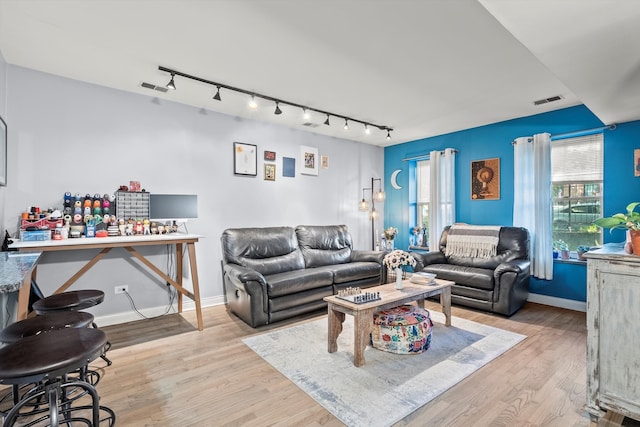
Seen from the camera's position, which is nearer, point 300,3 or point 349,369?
point 300,3

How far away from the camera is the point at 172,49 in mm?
2588

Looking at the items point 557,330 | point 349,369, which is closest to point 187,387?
point 349,369

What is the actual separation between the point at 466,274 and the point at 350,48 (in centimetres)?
292

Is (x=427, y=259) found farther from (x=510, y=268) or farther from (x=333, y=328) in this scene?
(x=333, y=328)

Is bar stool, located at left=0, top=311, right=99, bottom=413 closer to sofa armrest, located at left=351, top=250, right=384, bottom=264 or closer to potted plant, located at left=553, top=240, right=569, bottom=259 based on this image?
sofa armrest, located at left=351, top=250, right=384, bottom=264

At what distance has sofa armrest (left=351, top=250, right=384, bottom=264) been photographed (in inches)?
180

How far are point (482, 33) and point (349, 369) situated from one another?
2.71m

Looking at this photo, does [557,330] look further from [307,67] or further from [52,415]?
[52,415]

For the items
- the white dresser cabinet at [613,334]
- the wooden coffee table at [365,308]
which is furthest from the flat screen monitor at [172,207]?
the white dresser cabinet at [613,334]

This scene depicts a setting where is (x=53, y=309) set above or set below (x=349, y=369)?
above

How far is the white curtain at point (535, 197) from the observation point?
400 cm

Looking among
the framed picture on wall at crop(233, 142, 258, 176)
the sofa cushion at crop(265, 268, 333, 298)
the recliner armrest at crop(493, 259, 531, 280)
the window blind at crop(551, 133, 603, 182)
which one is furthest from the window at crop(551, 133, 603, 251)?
the framed picture on wall at crop(233, 142, 258, 176)

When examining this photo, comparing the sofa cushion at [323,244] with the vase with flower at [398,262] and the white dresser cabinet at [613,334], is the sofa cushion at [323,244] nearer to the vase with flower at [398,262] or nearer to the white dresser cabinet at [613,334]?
the vase with flower at [398,262]

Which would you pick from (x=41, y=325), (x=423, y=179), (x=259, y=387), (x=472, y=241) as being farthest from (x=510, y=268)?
(x=41, y=325)
